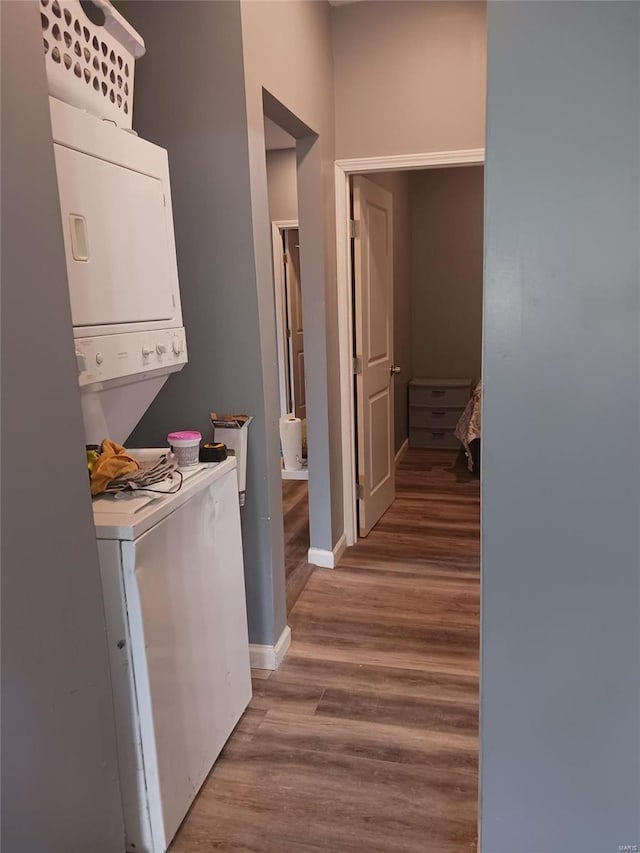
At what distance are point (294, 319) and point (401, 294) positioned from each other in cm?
101

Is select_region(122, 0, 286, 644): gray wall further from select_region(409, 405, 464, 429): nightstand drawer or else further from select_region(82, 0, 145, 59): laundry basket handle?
select_region(409, 405, 464, 429): nightstand drawer

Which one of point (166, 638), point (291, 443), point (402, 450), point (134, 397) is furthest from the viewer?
point (402, 450)

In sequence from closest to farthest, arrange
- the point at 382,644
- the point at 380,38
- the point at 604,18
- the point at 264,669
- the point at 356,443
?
the point at 604,18 → the point at 264,669 → the point at 382,644 → the point at 380,38 → the point at 356,443

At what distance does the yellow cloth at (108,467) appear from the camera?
5.03ft

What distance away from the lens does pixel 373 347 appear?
3672 mm

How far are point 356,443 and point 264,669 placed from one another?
1488 mm

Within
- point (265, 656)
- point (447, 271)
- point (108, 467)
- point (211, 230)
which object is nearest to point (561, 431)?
point (108, 467)

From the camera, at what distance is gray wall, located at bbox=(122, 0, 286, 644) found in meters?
2.03

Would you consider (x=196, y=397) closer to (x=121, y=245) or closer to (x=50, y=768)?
(x=121, y=245)

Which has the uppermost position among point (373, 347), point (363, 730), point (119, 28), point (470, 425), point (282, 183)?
point (282, 183)

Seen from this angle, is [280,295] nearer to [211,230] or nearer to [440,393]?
[440,393]

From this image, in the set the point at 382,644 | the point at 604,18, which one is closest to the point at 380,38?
the point at 604,18

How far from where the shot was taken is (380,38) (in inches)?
121

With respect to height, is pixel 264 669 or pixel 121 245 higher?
pixel 121 245
